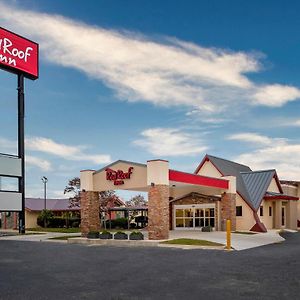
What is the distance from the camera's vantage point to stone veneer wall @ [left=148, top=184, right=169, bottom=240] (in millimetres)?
28625

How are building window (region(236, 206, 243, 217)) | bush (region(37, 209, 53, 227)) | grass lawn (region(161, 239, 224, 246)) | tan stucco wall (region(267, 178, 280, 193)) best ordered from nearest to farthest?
grass lawn (region(161, 239, 224, 246)), building window (region(236, 206, 243, 217)), tan stucco wall (region(267, 178, 280, 193)), bush (region(37, 209, 53, 227))

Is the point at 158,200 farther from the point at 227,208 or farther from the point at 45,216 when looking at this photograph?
the point at 45,216

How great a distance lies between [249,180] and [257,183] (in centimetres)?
120

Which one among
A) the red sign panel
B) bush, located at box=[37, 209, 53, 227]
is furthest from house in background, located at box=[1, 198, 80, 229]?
the red sign panel

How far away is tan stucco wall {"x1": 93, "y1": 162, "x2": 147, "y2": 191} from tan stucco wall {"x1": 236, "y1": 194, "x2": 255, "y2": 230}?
512 inches

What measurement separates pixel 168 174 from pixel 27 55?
1051 inches

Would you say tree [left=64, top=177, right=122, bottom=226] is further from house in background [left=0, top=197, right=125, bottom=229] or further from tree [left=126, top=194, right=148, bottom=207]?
tree [left=126, top=194, right=148, bottom=207]

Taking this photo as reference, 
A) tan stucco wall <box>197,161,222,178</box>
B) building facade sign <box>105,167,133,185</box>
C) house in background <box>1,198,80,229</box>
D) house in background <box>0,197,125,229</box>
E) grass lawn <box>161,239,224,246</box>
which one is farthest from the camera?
house in background <box>1,198,80,229</box>

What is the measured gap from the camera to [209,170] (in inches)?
1703

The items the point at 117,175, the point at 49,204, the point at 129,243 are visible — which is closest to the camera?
the point at 129,243

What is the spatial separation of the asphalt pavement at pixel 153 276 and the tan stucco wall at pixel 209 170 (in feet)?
70.9

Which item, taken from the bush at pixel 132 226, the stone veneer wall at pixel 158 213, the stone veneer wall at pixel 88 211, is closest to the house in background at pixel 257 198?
the stone veneer wall at pixel 158 213

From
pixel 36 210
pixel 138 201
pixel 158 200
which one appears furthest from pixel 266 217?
pixel 138 201

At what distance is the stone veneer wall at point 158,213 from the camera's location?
2862 cm
